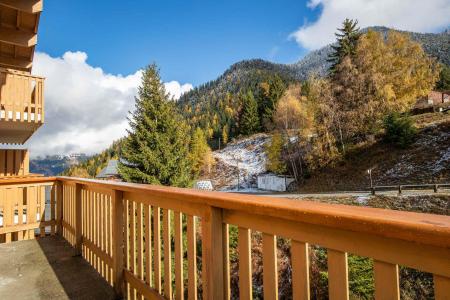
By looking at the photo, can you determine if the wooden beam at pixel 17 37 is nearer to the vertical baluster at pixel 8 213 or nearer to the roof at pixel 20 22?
the roof at pixel 20 22

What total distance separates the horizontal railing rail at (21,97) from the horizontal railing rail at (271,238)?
5.03m

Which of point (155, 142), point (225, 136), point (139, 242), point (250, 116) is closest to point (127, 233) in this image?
point (139, 242)

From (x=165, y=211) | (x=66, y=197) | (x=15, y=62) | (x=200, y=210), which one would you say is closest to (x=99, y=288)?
(x=165, y=211)

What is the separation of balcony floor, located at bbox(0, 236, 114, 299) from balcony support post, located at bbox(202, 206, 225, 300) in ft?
5.60

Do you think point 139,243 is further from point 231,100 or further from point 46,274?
point 231,100

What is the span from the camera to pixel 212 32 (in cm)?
2884

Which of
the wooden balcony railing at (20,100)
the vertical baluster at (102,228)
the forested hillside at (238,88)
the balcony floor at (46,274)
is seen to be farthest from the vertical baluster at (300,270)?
the forested hillside at (238,88)

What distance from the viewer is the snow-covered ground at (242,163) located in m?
37.2

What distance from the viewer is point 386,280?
87 cm

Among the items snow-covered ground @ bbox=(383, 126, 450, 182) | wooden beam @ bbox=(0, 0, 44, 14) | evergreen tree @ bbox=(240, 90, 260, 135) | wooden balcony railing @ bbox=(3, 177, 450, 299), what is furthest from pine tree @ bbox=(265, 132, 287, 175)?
wooden balcony railing @ bbox=(3, 177, 450, 299)

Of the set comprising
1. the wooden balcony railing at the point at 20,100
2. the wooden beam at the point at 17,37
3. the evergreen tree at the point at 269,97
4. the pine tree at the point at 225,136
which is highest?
the evergreen tree at the point at 269,97

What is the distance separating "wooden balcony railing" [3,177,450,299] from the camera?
2.52 feet

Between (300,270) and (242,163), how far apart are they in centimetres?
4158

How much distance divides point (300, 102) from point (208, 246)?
31996 millimetres
